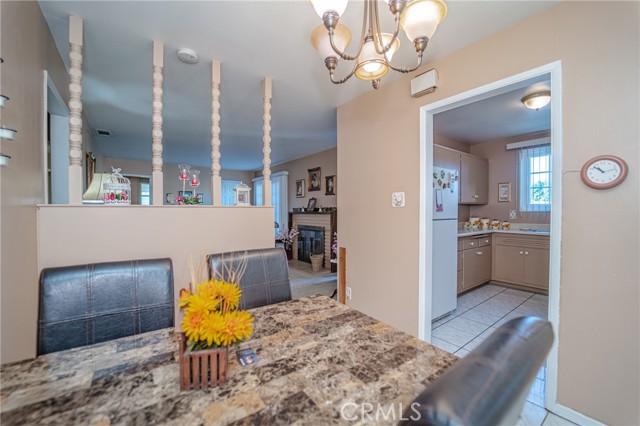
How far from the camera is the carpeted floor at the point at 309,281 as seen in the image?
12.5 ft

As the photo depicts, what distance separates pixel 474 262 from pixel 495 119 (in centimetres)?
199

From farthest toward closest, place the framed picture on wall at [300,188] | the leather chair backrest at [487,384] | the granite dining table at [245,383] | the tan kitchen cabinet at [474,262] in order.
A: the framed picture on wall at [300,188], the tan kitchen cabinet at [474,262], the granite dining table at [245,383], the leather chair backrest at [487,384]

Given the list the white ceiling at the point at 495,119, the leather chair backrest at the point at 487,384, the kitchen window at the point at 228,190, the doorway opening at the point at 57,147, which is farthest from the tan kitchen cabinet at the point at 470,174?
the kitchen window at the point at 228,190

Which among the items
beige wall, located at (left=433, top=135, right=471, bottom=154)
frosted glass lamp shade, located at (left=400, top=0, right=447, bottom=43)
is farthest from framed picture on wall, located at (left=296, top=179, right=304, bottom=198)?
frosted glass lamp shade, located at (left=400, top=0, right=447, bottom=43)

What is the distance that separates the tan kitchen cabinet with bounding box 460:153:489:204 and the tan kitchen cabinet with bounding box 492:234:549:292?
714 mm

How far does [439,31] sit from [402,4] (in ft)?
3.31

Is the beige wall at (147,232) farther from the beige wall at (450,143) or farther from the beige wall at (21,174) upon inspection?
the beige wall at (450,143)

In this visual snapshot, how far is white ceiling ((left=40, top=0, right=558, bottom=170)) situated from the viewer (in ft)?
5.15

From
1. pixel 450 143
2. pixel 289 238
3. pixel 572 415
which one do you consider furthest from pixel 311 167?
pixel 572 415

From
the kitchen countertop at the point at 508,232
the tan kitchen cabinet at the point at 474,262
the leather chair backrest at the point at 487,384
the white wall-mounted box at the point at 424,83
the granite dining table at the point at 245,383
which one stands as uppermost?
the white wall-mounted box at the point at 424,83

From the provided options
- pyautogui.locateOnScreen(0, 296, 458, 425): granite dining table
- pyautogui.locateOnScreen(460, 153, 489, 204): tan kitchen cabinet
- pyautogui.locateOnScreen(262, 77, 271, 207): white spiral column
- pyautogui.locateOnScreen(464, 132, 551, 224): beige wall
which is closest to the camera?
pyautogui.locateOnScreen(0, 296, 458, 425): granite dining table

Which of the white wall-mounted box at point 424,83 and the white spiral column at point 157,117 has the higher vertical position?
the white wall-mounted box at point 424,83

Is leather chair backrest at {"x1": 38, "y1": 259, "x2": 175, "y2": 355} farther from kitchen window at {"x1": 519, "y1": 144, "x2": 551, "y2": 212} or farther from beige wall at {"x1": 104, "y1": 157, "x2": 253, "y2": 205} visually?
beige wall at {"x1": 104, "y1": 157, "x2": 253, "y2": 205}

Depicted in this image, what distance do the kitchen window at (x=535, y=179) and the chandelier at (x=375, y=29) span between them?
3.99 meters
